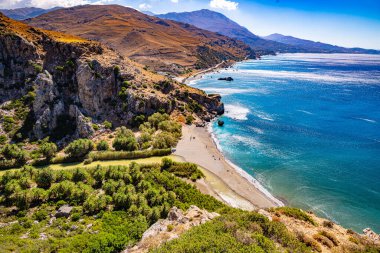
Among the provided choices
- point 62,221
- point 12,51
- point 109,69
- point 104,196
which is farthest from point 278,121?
point 12,51

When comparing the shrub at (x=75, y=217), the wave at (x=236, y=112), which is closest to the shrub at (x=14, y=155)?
the shrub at (x=75, y=217)

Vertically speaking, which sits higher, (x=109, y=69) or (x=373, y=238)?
(x=109, y=69)

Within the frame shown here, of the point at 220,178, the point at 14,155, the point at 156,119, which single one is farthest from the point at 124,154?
the point at 220,178

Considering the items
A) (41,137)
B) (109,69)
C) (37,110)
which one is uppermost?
(109,69)

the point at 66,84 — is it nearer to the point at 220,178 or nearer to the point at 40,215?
the point at 40,215

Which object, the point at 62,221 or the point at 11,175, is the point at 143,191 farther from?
the point at 11,175

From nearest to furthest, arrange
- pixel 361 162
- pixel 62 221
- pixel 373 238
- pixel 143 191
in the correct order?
pixel 373 238 < pixel 62 221 < pixel 143 191 < pixel 361 162
